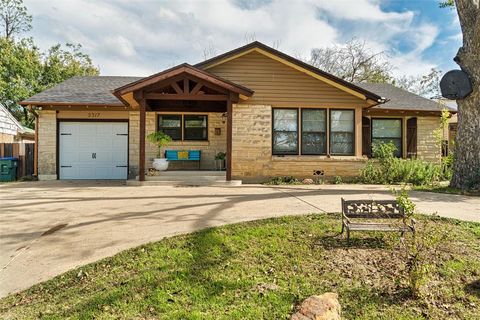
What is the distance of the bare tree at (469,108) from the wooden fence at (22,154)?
1559 centimetres

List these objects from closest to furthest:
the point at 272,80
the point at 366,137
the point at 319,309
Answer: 1. the point at 319,309
2. the point at 272,80
3. the point at 366,137

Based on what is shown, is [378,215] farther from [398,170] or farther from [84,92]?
[84,92]

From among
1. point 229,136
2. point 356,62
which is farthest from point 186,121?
point 356,62

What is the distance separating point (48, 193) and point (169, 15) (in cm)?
995

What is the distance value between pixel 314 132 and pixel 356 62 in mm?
20692

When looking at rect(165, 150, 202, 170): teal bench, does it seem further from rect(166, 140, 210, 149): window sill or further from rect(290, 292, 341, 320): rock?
rect(290, 292, 341, 320): rock

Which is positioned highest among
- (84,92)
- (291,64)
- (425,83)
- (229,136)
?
(425,83)

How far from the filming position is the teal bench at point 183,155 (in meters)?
12.3

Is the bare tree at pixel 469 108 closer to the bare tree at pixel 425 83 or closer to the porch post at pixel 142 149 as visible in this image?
the porch post at pixel 142 149

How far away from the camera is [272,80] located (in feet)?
36.9

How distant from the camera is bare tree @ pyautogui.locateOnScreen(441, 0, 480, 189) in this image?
828 centimetres

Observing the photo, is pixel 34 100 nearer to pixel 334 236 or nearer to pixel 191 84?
pixel 191 84

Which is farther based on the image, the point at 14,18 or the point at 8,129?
the point at 14,18

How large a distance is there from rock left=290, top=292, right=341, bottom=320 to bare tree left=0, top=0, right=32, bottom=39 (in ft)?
120
